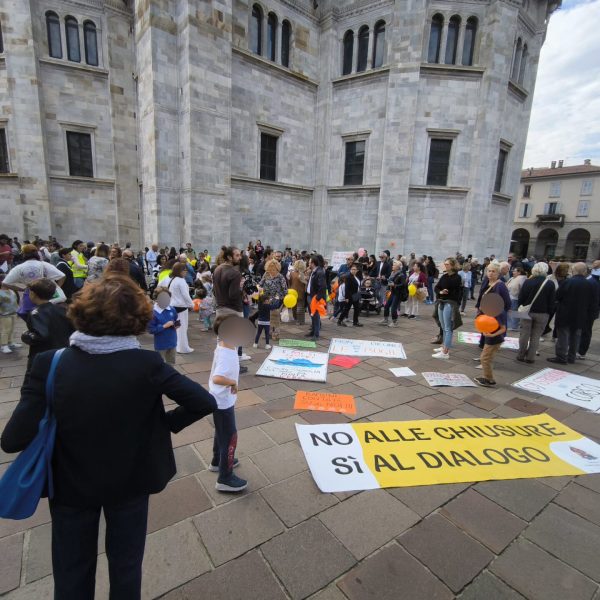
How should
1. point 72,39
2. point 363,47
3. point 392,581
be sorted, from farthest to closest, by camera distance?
point 363,47 < point 72,39 < point 392,581

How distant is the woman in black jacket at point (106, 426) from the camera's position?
4.69 feet

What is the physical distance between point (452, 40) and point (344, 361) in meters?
19.5

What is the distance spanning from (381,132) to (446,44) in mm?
5186

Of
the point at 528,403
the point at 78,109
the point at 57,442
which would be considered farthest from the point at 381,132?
the point at 57,442

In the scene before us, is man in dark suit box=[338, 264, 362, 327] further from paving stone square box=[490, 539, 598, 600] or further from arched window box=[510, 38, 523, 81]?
arched window box=[510, 38, 523, 81]

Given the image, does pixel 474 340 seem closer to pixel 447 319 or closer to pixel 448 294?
pixel 447 319

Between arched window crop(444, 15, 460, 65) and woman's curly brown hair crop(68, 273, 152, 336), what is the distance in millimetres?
21833

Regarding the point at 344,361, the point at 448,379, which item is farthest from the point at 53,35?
the point at 448,379

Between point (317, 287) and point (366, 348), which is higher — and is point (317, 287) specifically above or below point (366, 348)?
above

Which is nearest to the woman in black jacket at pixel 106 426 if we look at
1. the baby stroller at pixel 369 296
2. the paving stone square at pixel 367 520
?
the paving stone square at pixel 367 520

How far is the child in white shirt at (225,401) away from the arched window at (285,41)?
66.1 feet

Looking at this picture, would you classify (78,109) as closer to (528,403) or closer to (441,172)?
(441,172)

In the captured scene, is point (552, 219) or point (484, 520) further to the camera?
point (552, 219)

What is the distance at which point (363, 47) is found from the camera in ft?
60.8
